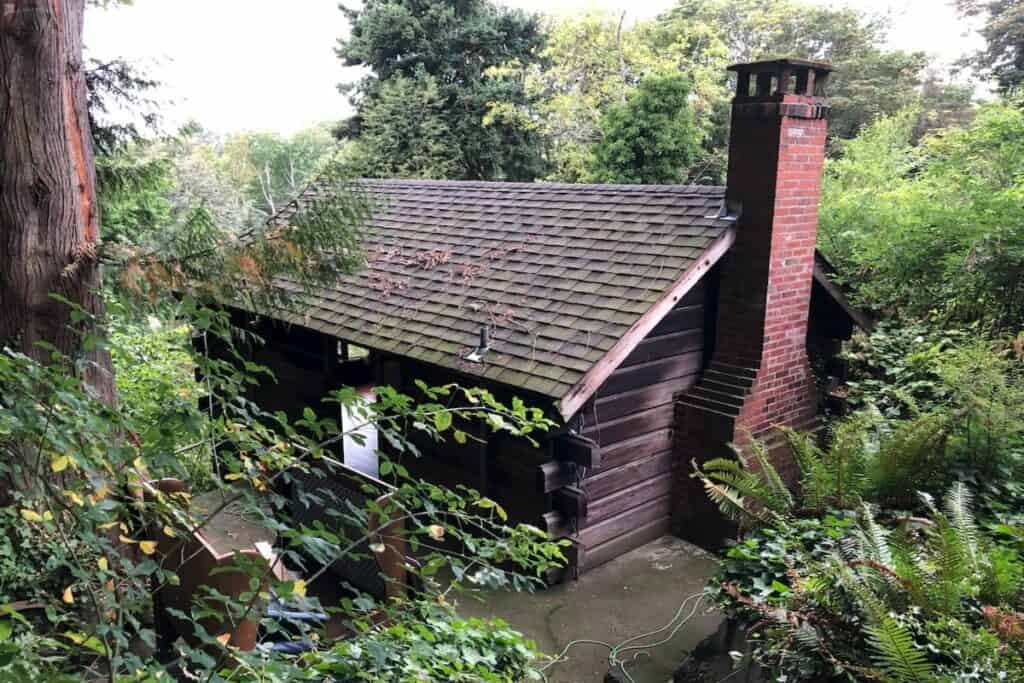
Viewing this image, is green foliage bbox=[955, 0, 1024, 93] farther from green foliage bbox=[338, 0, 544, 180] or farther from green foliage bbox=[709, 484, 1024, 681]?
green foliage bbox=[709, 484, 1024, 681]

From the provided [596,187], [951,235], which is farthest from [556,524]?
[951,235]

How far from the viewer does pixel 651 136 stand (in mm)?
16609

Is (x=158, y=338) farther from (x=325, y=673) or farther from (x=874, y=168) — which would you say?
(x=874, y=168)

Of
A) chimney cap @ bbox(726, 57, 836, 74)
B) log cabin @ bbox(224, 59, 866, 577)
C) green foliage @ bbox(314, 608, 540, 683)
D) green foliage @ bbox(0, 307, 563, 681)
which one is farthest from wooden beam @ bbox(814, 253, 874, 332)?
green foliage @ bbox(314, 608, 540, 683)

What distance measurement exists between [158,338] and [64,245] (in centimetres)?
859

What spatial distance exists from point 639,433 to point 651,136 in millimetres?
11581

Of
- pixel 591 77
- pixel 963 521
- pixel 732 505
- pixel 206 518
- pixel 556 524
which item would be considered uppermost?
pixel 591 77

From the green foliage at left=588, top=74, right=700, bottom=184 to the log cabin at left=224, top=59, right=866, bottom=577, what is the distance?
9370 mm

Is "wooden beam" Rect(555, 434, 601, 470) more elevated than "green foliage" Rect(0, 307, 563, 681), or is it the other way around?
"green foliage" Rect(0, 307, 563, 681)

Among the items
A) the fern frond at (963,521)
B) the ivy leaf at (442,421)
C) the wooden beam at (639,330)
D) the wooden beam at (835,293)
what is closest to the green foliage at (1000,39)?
the wooden beam at (835,293)

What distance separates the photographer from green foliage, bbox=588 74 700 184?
16.4m

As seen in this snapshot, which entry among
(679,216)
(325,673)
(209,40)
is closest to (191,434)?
(325,673)

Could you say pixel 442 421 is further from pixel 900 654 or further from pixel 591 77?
pixel 591 77

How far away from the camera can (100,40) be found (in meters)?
10.0
